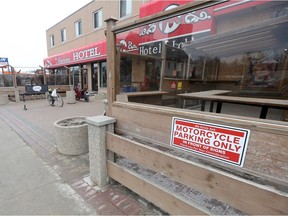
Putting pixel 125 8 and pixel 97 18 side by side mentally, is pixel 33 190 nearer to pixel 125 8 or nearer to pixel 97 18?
pixel 125 8

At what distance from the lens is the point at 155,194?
1.83 m

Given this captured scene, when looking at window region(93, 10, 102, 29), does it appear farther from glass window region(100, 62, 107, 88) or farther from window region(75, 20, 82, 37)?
glass window region(100, 62, 107, 88)

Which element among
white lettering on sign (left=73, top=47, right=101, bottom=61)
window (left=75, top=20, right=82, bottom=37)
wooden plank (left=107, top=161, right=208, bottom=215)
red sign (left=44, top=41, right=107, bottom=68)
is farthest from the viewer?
window (left=75, top=20, right=82, bottom=37)

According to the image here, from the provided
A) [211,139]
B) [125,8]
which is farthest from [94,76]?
[211,139]

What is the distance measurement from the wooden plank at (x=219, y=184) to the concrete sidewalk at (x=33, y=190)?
3.41ft

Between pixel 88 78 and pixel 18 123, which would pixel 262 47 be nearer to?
pixel 18 123

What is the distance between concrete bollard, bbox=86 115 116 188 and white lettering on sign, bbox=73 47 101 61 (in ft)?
29.5

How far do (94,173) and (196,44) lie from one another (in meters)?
5.31

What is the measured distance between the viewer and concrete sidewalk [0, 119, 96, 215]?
2.01 meters

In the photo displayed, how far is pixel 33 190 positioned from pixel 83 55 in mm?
10979

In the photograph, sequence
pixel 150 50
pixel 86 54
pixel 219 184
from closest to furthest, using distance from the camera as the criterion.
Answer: pixel 219 184
pixel 150 50
pixel 86 54

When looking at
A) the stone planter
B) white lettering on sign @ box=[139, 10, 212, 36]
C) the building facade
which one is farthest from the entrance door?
the stone planter

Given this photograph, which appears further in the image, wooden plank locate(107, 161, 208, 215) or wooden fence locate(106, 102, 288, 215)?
wooden plank locate(107, 161, 208, 215)

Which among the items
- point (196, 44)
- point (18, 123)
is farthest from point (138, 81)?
point (18, 123)
